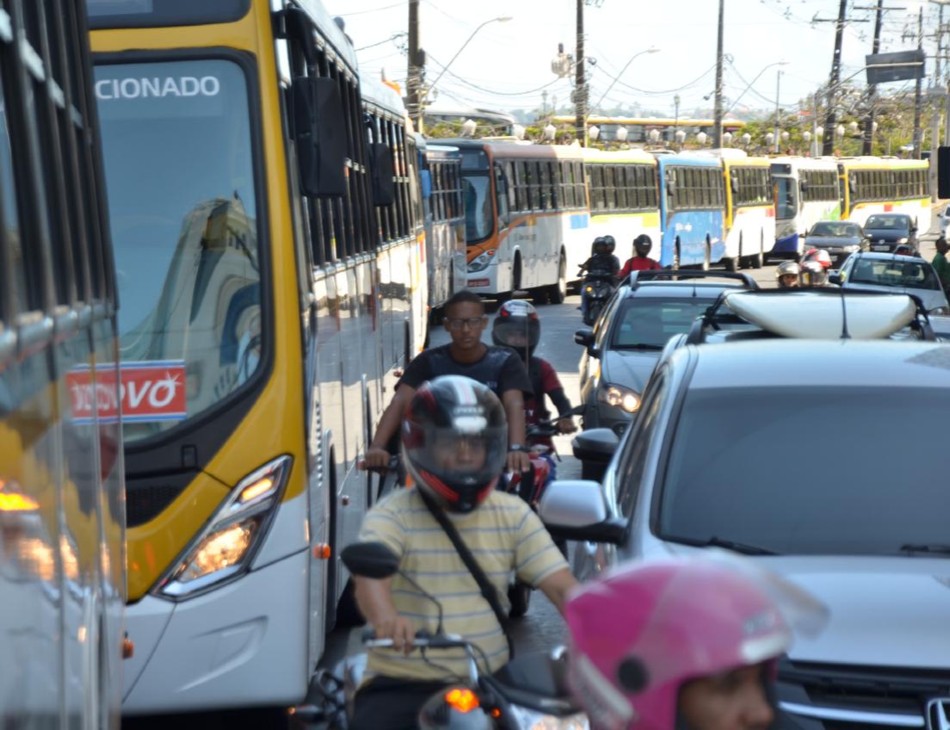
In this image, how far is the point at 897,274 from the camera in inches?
1045

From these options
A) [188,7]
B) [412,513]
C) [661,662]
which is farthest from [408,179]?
[661,662]

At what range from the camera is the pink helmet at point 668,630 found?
7.02 feet

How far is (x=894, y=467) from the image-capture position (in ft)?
18.6

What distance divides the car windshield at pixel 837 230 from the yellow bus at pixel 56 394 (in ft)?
166

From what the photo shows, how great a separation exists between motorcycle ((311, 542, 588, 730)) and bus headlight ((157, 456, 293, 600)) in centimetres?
253

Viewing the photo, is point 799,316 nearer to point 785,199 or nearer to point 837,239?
point 837,239

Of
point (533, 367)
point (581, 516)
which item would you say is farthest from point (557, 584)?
point (533, 367)

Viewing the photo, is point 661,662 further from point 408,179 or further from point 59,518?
point 408,179

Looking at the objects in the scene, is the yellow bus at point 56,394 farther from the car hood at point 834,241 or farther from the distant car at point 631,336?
the car hood at point 834,241

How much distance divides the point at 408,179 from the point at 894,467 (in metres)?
11.7

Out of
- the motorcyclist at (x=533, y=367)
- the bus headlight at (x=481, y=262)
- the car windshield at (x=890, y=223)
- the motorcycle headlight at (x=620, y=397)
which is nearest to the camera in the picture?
the motorcyclist at (x=533, y=367)

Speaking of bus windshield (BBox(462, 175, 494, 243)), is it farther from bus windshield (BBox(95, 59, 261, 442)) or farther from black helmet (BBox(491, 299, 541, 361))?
bus windshield (BBox(95, 59, 261, 442))

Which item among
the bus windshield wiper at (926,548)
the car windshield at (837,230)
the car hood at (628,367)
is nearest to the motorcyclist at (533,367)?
the car hood at (628,367)

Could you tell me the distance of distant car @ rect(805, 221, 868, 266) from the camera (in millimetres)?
53250
